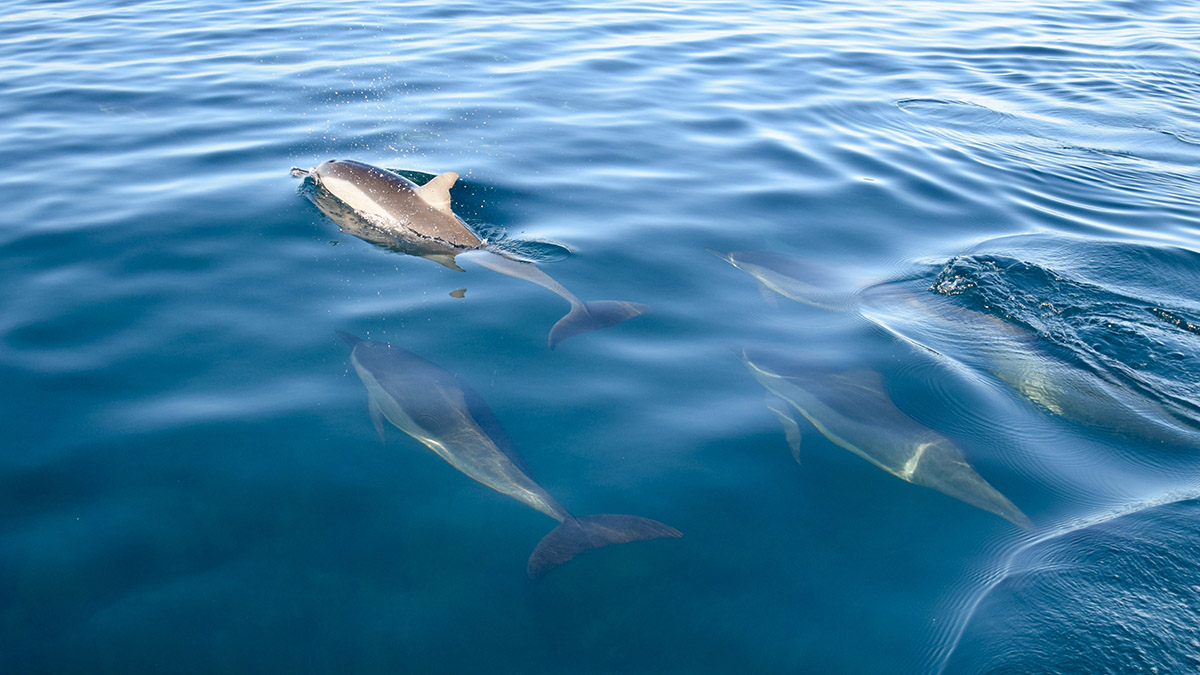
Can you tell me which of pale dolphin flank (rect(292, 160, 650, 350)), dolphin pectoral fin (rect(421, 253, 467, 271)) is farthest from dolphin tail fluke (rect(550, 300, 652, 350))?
dolphin pectoral fin (rect(421, 253, 467, 271))

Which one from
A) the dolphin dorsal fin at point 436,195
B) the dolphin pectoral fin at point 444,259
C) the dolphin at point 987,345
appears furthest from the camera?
the dolphin dorsal fin at point 436,195

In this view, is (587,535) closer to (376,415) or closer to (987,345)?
(376,415)

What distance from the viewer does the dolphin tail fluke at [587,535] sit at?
478 centimetres

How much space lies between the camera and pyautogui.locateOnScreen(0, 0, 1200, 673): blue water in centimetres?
442

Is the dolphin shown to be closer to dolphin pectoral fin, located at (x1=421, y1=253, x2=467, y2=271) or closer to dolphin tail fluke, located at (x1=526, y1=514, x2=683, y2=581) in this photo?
dolphin pectoral fin, located at (x1=421, y1=253, x2=467, y2=271)

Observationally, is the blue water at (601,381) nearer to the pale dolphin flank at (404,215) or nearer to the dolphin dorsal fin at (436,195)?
the pale dolphin flank at (404,215)

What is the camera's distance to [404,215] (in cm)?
878

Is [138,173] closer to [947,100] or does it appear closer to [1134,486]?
[1134,486]

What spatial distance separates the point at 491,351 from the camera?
6.72m

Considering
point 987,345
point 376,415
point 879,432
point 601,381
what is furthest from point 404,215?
point 987,345

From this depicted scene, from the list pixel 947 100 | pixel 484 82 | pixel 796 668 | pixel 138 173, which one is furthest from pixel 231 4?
pixel 796 668

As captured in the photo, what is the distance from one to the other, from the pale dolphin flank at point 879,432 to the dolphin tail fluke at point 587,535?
5.55 feet

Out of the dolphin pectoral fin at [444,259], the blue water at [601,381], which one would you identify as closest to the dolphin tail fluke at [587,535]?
the blue water at [601,381]

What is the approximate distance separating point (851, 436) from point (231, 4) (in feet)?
66.4
